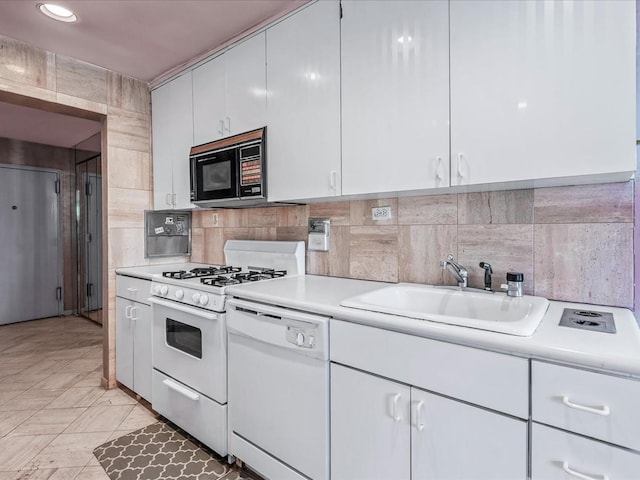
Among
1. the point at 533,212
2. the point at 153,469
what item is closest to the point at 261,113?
the point at 533,212

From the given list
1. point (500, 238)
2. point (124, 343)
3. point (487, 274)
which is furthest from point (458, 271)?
point (124, 343)

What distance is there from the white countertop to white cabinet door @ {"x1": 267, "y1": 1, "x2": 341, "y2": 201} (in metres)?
0.60

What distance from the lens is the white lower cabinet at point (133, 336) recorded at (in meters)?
2.40

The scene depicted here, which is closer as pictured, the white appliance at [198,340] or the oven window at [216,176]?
the white appliance at [198,340]

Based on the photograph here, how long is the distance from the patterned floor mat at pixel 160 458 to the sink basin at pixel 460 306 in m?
1.13

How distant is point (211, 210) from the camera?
2939 mm

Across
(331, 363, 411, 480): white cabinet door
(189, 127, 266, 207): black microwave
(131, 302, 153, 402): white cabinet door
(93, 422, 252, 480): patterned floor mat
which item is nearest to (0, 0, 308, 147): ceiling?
(189, 127, 266, 207): black microwave

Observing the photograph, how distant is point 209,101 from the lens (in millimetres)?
2404

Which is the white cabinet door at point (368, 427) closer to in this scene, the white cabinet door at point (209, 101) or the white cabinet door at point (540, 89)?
the white cabinet door at point (540, 89)

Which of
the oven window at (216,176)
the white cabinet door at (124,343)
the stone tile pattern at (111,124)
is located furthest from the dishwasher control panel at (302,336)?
the stone tile pattern at (111,124)

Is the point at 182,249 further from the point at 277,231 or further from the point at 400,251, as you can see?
the point at 400,251

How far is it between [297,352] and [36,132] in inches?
181

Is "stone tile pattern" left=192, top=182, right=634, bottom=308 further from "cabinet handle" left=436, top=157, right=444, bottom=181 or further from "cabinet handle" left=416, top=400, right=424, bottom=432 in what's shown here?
"cabinet handle" left=416, top=400, right=424, bottom=432

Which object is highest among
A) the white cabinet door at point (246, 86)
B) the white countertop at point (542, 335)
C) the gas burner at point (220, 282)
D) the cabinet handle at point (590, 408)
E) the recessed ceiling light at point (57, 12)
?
the recessed ceiling light at point (57, 12)
